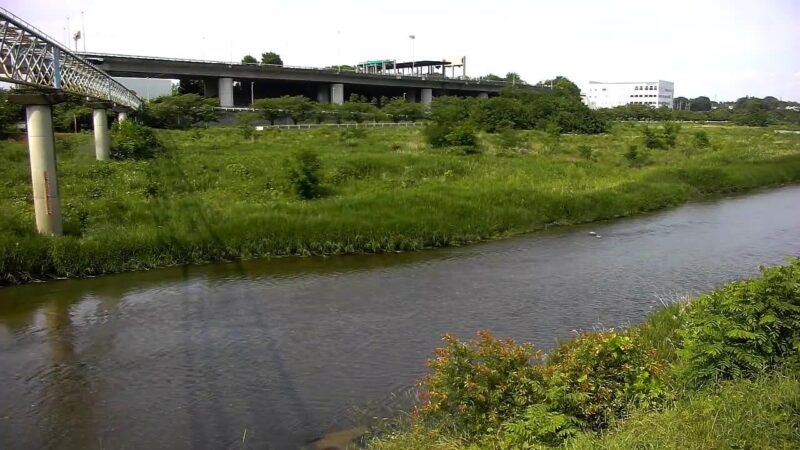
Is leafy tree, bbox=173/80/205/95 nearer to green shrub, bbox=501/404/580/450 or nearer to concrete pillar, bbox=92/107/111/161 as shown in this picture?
concrete pillar, bbox=92/107/111/161

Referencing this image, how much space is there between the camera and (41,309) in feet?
55.6

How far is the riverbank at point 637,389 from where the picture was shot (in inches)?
256

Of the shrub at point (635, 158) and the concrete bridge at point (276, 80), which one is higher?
the concrete bridge at point (276, 80)

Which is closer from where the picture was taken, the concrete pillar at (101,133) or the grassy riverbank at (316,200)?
the grassy riverbank at (316,200)

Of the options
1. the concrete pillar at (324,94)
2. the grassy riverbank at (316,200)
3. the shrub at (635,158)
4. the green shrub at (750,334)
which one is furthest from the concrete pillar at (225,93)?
the green shrub at (750,334)

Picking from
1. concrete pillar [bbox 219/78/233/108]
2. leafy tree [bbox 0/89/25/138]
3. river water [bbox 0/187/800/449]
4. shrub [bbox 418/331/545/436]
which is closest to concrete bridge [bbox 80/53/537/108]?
concrete pillar [bbox 219/78/233/108]

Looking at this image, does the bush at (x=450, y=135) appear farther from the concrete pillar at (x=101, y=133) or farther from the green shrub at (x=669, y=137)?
the green shrub at (x=669, y=137)

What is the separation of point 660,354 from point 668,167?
33.3 metres

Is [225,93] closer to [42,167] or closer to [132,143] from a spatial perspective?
[132,143]

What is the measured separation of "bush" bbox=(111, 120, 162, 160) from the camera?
3456cm

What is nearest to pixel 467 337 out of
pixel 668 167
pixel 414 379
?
pixel 414 379

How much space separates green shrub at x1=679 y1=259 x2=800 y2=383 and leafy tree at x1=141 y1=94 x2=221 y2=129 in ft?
176

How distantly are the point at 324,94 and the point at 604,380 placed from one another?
281 feet

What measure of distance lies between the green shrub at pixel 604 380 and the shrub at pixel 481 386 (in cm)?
34
